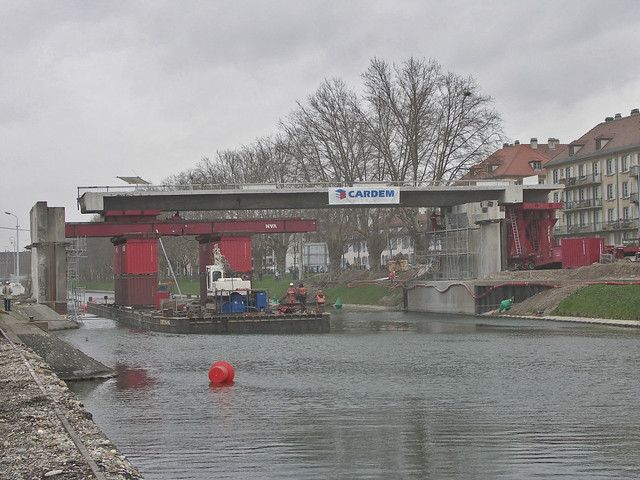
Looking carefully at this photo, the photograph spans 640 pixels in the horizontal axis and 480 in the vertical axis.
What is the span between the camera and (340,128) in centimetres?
8169

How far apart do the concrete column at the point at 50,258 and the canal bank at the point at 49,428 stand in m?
29.6

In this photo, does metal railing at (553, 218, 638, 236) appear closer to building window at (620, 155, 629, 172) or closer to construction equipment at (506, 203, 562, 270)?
building window at (620, 155, 629, 172)

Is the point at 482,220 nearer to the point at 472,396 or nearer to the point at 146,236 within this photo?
the point at 146,236

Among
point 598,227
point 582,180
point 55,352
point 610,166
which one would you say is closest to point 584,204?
point 582,180

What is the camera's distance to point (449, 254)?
7075cm

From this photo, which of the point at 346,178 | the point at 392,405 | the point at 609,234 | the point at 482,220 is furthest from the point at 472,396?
the point at 609,234

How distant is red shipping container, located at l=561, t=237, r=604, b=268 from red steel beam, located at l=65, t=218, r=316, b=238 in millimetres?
17124

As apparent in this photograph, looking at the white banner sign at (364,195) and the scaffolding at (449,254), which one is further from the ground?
the white banner sign at (364,195)

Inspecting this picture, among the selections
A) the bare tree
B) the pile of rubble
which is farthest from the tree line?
the pile of rubble

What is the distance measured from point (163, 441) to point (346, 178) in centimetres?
6458

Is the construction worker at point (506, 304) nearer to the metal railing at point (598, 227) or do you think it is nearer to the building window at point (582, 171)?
the metal railing at point (598, 227)

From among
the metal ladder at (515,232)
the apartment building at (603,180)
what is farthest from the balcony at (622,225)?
the metal ladder at (515,232)

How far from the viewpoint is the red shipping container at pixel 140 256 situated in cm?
6138

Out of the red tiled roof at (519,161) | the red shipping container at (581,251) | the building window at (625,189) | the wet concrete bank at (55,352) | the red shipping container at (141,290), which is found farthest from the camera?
the red tiled roof at (519,161)
